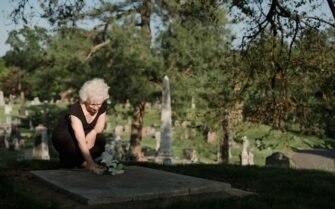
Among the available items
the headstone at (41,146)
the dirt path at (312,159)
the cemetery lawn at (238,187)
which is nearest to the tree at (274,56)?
the cemetery lawn at (238,187)

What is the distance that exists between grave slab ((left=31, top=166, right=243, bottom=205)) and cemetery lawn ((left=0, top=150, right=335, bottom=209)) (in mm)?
210

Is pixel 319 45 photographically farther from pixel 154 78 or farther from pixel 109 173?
pixel 154 78

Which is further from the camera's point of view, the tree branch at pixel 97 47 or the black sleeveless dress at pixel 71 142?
the tree branch at pixel 97 47

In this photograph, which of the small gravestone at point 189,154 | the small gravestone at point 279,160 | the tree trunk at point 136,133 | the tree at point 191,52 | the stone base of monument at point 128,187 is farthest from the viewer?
the small gravestone at point 189,154

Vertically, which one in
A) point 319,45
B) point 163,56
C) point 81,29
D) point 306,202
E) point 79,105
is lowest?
point 306,202

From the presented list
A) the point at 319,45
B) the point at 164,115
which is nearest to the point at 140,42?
the point at 164,115

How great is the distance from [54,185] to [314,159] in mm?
24140

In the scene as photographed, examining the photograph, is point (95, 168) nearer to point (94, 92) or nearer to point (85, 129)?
point (85, 129)

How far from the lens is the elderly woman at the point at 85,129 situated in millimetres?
5918

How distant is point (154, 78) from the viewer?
20312 mm

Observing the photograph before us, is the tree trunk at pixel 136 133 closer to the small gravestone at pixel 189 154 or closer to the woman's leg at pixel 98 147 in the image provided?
the small gravestone at pixel 189 154

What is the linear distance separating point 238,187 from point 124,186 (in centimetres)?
203

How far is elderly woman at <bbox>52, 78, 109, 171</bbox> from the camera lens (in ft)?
19.4

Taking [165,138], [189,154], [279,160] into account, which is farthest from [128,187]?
[189,154]
